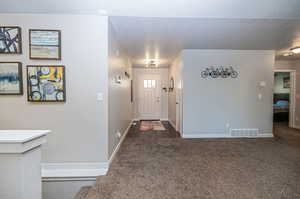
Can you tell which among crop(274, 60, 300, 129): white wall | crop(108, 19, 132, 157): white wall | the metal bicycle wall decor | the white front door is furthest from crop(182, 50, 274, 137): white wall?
the white front door

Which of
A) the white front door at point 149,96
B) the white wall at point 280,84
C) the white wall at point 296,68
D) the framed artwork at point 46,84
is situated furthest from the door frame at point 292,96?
the framed artwork at point 46,84

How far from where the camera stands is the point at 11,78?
7.40 ft

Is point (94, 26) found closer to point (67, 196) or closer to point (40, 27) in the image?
point (40, 27)

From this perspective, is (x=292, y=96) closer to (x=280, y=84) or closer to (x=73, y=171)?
(x=280, y=84)

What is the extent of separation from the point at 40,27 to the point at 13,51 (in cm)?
53

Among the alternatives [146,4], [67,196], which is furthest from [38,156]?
[146,4]

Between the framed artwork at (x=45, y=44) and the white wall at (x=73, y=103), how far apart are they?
68mm

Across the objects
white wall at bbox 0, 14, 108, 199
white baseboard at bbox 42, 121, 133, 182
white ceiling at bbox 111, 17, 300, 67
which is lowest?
white baseboard at bbox 42, 121, 133, 182

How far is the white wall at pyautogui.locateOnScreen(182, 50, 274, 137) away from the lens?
3924 mm

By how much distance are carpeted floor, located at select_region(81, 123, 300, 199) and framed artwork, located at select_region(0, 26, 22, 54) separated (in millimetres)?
2259

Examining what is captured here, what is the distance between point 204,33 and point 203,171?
2423 millimetres

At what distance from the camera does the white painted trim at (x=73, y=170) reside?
7.36 ft

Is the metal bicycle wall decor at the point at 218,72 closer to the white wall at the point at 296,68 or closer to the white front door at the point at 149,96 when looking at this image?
the white wall at the point at 296,68

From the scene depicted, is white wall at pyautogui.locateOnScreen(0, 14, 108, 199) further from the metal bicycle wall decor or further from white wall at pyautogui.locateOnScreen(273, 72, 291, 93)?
white wall at pyautogui.locateOnScreen(273, 72, 291, 93)
